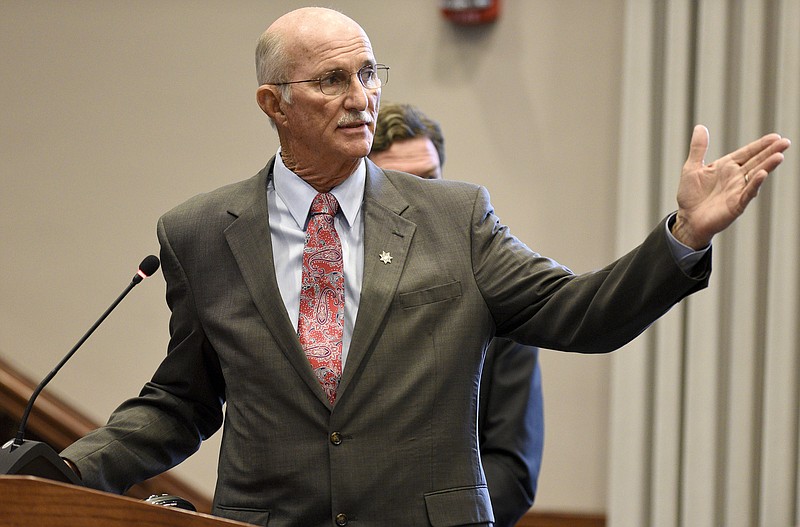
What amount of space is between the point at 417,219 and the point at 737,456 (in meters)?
1.91

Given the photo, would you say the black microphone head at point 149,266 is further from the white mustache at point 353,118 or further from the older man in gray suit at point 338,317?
the white mustache at point 353,118


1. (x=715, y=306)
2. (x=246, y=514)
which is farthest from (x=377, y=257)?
(x=715, y=306)

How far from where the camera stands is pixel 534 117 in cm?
372

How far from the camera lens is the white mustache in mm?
1924

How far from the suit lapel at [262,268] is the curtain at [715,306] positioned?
181 centimetres

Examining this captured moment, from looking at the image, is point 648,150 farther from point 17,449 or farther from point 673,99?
point 17,449

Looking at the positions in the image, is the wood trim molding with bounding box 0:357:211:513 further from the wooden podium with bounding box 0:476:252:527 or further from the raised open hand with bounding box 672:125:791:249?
the raised open hand with bounding box 672:125:791:249

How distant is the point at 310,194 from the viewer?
199cm

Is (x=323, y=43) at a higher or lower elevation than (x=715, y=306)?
higher

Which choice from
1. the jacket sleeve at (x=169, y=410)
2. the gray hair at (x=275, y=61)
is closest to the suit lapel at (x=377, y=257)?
the gray hair at (x=275, y=61)

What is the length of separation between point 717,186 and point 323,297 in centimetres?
72

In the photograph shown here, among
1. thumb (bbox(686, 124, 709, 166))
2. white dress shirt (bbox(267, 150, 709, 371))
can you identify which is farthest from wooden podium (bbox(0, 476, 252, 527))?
thumb (bbox(686, 124, 709, 166))

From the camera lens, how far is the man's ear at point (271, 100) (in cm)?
201

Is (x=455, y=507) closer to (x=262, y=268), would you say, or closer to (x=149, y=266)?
(x=262, y=268)
